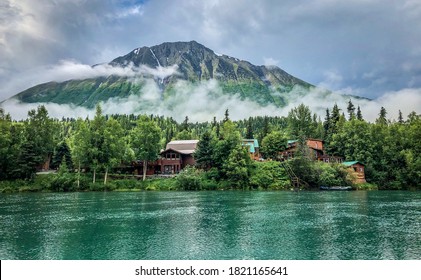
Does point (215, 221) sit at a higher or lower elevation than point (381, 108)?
lower

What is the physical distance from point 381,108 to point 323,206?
6242 cm

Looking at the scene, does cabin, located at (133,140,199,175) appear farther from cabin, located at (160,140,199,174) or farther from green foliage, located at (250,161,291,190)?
green foliage, located at (250,161,291,190)

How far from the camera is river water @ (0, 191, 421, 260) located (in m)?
14.8

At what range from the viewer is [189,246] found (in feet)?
51.8

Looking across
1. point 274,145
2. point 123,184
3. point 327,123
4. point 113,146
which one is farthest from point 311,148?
point 113,146

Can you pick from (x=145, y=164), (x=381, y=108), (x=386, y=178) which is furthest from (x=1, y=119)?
(x=381, y=108)

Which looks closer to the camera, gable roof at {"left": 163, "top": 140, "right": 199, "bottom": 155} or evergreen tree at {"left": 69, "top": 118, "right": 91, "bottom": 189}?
evergreen tree at {"left": 69, "top": 118, "right": 91, "bottom": 189}

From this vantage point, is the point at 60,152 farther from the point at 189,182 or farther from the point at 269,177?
the point at 269,177

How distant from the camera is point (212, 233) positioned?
18.5m

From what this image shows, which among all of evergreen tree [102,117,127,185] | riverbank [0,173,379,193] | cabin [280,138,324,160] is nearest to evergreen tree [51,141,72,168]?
riverbank [0,173,379,193]

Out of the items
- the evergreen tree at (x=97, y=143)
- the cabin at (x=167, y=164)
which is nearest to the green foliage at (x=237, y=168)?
the cabin at (x=167, y=164)

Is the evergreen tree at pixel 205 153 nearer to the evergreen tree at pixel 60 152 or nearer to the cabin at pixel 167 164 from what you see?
the cabin at pixel 167 164
